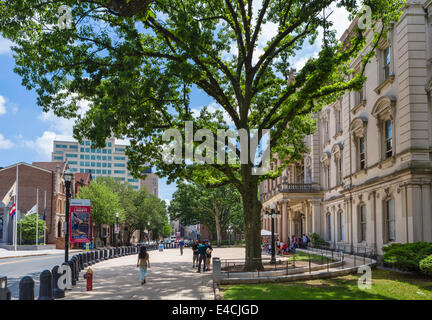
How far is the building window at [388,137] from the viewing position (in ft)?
79.4

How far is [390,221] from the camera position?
80.2 feet

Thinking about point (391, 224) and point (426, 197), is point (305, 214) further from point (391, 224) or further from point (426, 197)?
point (426, 197)

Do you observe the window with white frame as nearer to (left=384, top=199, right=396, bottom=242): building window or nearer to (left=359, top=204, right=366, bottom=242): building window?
(left=359, top=204, right=366, bottom=242): building window

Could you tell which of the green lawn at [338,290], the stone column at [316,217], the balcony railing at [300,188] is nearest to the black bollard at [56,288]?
the green lawn at [338,290]

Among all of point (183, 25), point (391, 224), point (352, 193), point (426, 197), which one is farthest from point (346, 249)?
point (183, 25)

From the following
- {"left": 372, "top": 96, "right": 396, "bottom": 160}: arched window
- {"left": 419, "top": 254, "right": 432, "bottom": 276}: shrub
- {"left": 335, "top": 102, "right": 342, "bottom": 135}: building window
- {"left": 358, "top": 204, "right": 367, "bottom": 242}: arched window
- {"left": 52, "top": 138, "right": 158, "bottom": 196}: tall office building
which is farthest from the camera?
{"left": 52, "top": 138, "right": 158, "bottom": 196}: tall office building

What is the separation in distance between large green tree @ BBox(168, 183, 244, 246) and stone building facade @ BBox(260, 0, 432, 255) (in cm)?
3198

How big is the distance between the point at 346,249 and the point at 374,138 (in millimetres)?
9669

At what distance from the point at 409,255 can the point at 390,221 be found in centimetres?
724

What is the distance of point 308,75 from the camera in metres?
19.5

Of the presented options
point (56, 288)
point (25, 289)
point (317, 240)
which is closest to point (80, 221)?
point (56, 288)

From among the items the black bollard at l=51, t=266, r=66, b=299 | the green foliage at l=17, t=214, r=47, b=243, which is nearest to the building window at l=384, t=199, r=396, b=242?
the black bollard at l=51, t=266, r=66, b=299

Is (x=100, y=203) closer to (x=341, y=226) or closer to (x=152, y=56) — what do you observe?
(x=341, y=226)

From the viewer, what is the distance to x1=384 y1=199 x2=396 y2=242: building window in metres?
24.0
